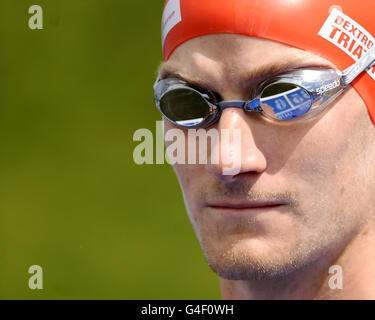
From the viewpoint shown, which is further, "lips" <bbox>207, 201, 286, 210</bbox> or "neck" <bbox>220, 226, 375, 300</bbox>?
"neck" <bbox>220, 226, 375, 300</bbox>

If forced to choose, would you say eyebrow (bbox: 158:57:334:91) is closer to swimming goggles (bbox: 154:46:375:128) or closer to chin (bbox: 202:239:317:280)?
swimming goggles (bbox: 154:46:375:128)

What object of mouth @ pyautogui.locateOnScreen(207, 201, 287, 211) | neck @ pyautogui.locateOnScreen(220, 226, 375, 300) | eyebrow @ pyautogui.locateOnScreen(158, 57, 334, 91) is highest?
eyebrow @ pyautogui.locateOnScreen(158, 57, 334, 91)

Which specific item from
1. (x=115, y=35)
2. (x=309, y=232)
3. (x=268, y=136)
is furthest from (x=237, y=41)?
(x=115, y=35)

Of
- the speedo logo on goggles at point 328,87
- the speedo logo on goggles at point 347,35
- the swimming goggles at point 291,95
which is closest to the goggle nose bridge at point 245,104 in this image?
the swimming goggles at point 291,95

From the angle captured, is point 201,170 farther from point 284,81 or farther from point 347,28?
point 347,28

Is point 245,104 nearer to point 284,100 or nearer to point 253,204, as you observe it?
point 284,100

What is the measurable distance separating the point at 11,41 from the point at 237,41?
9.30 ft

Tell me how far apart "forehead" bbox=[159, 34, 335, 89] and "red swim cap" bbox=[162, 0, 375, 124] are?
0.06 ft

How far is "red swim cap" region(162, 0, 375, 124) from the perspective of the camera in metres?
2.03

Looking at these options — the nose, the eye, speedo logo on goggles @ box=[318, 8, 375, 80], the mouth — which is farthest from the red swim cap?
the mouth

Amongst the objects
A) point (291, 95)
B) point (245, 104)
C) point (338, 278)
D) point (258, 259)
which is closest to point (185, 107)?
point (245, 104)

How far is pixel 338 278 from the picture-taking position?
2197 millimetres

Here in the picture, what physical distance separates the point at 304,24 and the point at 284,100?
23 cm

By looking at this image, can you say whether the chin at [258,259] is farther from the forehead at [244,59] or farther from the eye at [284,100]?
the forehead at [244,59]
